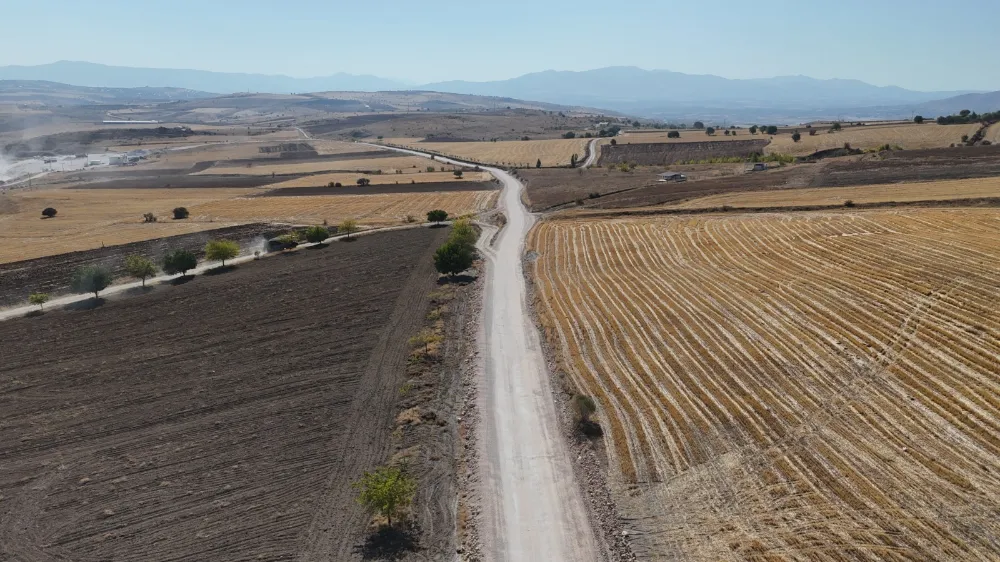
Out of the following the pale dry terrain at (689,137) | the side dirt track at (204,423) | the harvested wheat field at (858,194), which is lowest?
the side dirt track at (204,423)

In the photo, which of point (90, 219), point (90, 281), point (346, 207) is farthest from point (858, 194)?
point (90, 219)

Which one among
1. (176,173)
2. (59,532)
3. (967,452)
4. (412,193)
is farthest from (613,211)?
(176,173)

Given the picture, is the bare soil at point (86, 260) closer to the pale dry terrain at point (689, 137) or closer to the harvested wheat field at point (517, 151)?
the harvested wheat field at point (517, 151)

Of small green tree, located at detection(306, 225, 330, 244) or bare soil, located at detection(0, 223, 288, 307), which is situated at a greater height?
small green tree, located at detection(306, 225, 330, 244)

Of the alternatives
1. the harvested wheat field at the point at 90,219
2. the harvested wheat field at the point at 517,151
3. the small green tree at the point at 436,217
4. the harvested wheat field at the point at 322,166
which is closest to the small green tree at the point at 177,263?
the harvested wheat field at the point at 90,219

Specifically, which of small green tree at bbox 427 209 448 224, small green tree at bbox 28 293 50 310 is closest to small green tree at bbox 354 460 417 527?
small green tree at bbox 28 293 50 310

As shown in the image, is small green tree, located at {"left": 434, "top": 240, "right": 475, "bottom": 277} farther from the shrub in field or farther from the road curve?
the shrub in field
